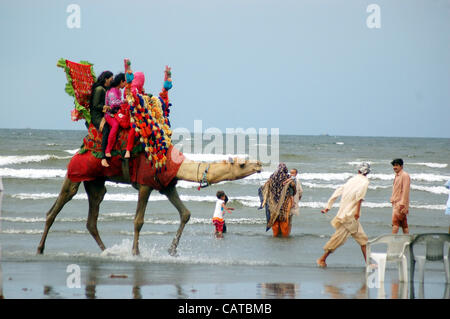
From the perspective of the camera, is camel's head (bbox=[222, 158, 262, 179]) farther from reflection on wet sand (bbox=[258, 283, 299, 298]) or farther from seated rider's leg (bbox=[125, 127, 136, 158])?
reflection on wet sand (bbox=[258, 283, 299, 298])

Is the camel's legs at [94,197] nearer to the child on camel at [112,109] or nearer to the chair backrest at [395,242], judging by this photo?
the child on camel at [112,109]

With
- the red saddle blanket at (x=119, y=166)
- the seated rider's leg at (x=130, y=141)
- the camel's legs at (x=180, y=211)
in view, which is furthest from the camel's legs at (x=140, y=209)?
the seated rider's leg at (x=130, y=141)

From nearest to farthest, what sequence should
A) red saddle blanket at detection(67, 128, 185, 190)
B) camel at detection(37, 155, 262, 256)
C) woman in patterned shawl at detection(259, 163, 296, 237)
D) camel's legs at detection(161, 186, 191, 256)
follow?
camel at detection(37, 155, 262, 256) → red saddle blanket at detection(67, 128, 185, 190) → camel's legs at detection(161, 186, 191, 256) → woman in patterned shawl at detection(259, 163, 296, 237)

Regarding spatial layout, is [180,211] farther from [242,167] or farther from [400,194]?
[400,194]

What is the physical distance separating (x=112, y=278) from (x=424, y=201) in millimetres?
18166

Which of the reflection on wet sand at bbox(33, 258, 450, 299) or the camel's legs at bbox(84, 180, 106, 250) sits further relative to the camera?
the camel's legs at bbox(84, 180, 106, 250)

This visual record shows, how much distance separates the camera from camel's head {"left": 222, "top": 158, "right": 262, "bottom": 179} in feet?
36.1

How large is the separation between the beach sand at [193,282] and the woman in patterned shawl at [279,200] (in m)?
4.74

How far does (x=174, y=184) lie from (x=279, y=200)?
455cm

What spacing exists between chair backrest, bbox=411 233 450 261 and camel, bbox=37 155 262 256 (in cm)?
264

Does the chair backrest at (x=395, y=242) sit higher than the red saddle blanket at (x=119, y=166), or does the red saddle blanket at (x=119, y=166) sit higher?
the red saddle blanket at (x=119, y=166)

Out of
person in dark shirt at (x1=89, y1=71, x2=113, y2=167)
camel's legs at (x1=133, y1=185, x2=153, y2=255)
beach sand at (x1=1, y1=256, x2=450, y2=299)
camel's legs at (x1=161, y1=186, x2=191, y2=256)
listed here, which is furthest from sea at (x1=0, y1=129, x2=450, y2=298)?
person in dark shirt at (x1=89, y1=71, x2=113, y2=167)

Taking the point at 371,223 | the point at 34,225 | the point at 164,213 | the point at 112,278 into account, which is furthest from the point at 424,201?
the point at 112,278

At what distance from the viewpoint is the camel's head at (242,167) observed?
1101 centimetres
